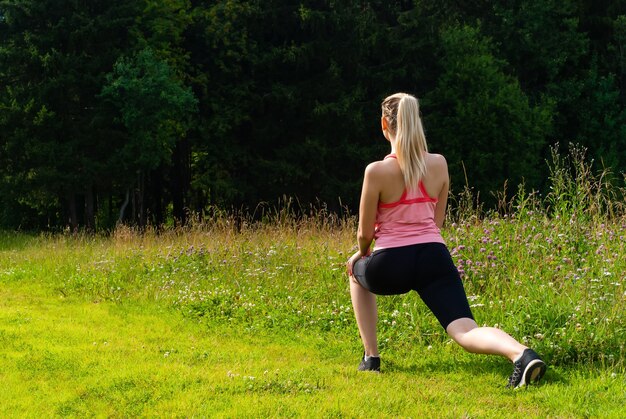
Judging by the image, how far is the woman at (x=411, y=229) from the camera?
4781 mm

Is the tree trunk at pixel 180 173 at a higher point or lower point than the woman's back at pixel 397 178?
lower

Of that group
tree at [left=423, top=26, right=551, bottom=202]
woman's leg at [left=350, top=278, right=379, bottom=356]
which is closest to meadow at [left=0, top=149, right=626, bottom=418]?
woman's leg at [left=350, top=278, right=379, bottom=356]

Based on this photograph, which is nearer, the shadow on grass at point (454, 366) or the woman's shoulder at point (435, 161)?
the woman's shoulder at point (435, 161)

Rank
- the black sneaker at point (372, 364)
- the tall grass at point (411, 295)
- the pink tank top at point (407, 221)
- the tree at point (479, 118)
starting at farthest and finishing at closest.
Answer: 1. the tree at point (479, 118)
2. the tall grass at point (411, 295)
3. the black sneaker at point (372, 364)
4. the pink tank top at point (407, 221)

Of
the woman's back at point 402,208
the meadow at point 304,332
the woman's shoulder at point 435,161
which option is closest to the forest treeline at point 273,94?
the meadow at point 304,332

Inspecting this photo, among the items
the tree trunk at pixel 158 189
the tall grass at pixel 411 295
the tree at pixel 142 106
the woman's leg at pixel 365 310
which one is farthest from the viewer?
the tree trunk at pixel 158 189

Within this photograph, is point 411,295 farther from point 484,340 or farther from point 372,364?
point 484,340

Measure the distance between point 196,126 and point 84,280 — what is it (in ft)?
58.2

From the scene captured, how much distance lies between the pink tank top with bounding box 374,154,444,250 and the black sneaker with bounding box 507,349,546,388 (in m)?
0.94

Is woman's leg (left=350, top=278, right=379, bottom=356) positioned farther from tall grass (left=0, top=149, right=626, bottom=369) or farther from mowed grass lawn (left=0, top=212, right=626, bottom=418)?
tall grass (left=0, top=149, right=626, bottom=369)

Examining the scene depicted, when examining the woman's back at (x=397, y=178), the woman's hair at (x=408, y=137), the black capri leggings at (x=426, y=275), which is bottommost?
the black capri leggings at (x=426, y=275)

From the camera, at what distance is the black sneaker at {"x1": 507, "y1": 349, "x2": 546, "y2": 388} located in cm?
465

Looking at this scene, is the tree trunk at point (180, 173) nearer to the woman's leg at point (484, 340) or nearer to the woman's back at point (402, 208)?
the woman's back at point (402, 208)

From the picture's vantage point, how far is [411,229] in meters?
4.86
